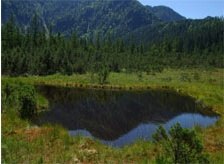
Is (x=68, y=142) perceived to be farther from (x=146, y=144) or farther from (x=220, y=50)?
(x=220, y=50)

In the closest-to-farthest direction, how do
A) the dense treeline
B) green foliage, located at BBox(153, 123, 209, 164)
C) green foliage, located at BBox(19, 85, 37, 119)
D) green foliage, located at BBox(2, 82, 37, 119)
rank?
green foliage, located at BBox(153, 123, 209, 164)
green foliage, located at BBox(2, 82, 37, 119)
green foliage, located at BBox(19, 85, 37, 119)
the dense treeline

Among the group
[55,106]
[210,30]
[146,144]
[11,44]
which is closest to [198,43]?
[210,30]

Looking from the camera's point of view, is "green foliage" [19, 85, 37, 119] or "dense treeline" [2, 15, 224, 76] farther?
"dense treeline" [2, 15, 224, 76]

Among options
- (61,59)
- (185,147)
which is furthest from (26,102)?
(61,59)

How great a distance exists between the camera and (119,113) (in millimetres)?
32125

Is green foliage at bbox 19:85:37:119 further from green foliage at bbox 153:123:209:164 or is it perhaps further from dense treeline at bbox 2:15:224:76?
dense treeline at bbox 2:15:224:76

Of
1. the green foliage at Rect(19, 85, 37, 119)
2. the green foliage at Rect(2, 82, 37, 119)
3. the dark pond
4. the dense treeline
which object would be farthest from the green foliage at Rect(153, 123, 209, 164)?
the dense treeline

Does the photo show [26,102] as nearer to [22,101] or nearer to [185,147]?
[22,101]

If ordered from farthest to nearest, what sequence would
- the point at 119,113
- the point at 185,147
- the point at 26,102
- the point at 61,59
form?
the point at 61,59 < the point at 119,113 < the point at 26,102 < the point at 185,147

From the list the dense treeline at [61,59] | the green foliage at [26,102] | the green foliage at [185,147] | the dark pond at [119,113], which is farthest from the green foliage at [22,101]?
the dense treeline at [61,59]

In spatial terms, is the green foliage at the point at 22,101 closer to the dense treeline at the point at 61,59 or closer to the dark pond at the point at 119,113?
the dark pond at the point at 119,113

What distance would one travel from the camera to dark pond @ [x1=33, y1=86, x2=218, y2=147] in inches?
955

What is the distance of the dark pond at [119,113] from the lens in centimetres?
2427

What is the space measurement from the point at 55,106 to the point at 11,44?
5090cm
